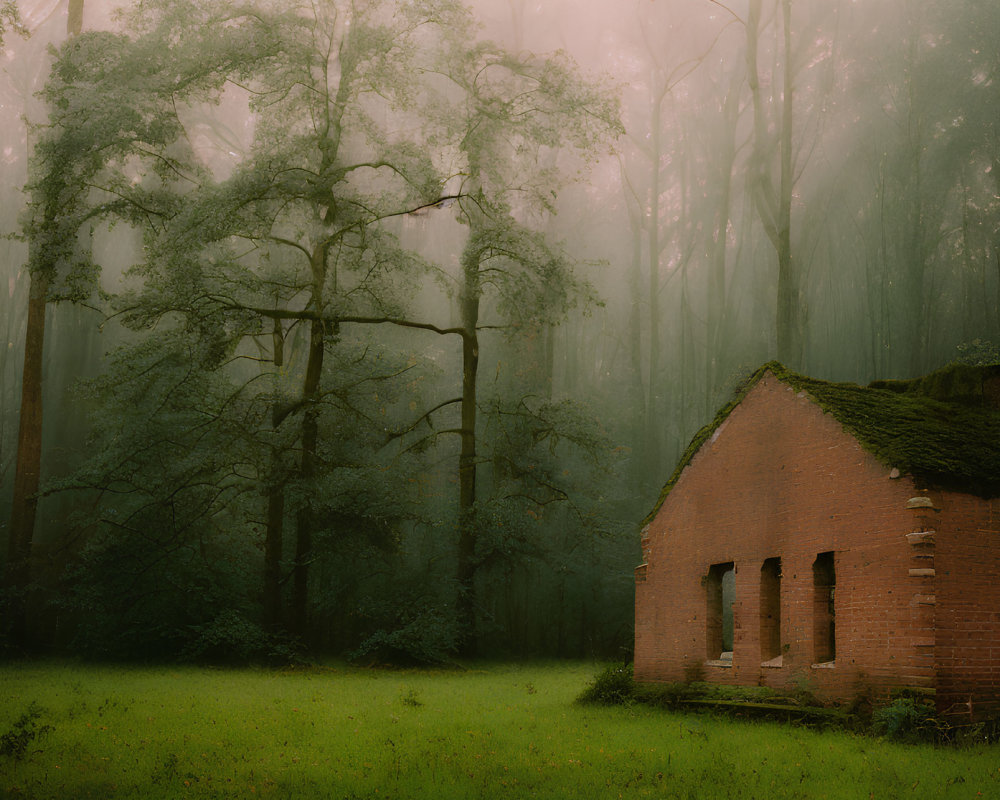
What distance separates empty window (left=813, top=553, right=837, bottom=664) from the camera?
12.8 metres

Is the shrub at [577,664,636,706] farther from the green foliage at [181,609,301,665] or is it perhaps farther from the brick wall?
the green foliage at [181,609,301,665]

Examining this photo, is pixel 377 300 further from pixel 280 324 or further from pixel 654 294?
pixel 654 294

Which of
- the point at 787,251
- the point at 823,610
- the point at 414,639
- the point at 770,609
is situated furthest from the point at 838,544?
the point at 787,251

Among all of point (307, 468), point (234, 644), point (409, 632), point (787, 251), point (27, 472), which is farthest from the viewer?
point (787, 251)

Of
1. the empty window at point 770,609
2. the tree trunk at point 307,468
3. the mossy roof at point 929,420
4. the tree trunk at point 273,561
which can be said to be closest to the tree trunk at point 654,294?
the tree trunk at point 307,468

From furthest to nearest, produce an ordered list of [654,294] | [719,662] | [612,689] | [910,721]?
1. [654,294]
2. [612,689]
3. [719,662]
4. [910,721]

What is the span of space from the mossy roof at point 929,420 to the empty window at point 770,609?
110 inches

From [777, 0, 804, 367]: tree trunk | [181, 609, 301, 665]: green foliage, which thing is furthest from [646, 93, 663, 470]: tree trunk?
[181, 609, 301, 665]: green foliage

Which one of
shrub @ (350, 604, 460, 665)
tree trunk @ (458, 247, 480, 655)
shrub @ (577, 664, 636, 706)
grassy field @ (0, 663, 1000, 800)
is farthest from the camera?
tree trunk @ (458, 247, 480, 655)

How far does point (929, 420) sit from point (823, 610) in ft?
10.5

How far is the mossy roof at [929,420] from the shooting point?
11.5 meters

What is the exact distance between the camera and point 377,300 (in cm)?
2711

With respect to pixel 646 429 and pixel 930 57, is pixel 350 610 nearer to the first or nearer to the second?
pixel 646 429

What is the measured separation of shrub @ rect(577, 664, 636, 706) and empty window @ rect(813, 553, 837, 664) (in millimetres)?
4414
